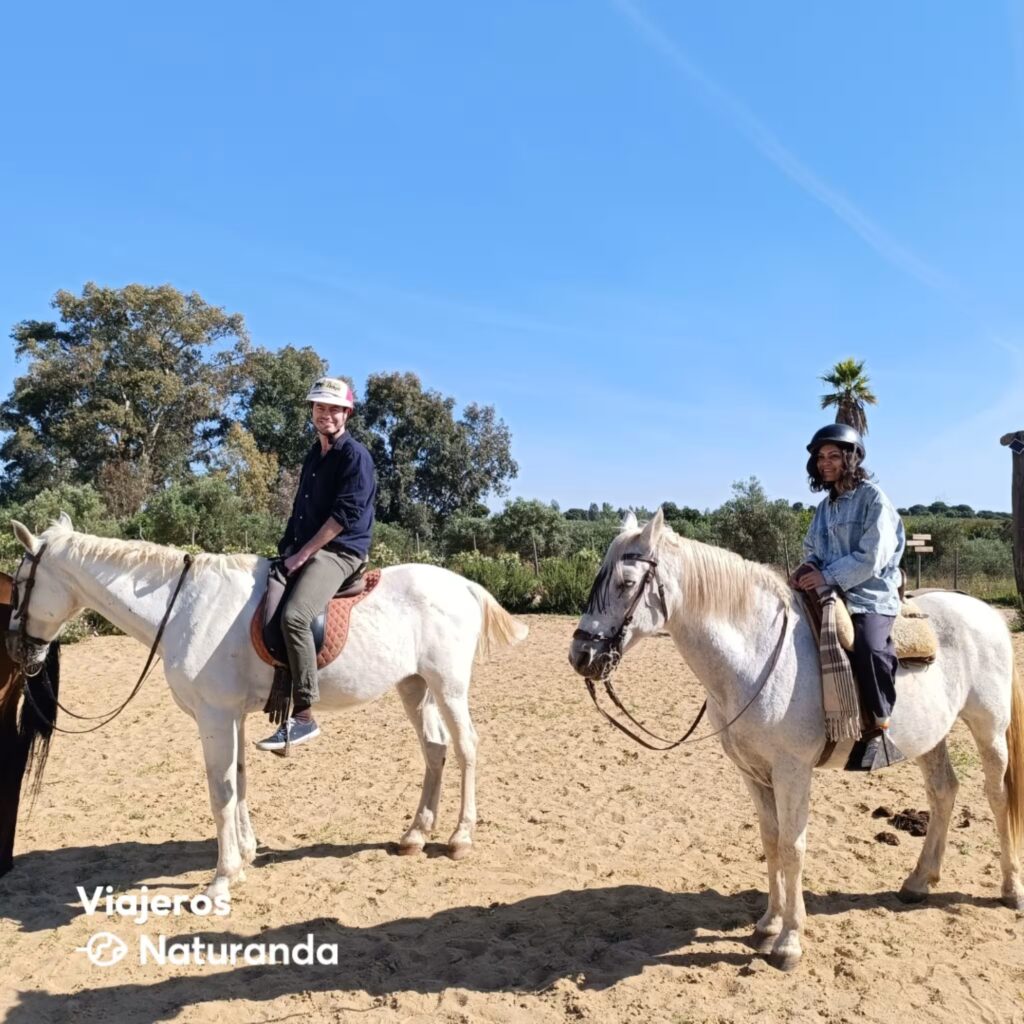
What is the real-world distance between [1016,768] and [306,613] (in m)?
3.69

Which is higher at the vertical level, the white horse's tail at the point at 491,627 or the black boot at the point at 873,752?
the white horse's tail at the point at 491,627

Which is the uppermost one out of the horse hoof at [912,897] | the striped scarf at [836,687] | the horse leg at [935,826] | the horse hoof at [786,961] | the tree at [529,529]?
the tree at [529,529]

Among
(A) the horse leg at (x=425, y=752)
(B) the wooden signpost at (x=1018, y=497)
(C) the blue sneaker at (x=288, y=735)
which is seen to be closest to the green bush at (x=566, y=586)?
(B) the wooden signpost at (x=1018, y=497)

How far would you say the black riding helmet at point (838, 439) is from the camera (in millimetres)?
3332

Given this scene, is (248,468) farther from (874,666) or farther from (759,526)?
(874,666)

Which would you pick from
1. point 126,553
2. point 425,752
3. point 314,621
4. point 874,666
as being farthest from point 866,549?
point 126,553

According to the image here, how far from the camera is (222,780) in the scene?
13.1 feet

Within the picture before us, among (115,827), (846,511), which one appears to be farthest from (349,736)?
(846,511)

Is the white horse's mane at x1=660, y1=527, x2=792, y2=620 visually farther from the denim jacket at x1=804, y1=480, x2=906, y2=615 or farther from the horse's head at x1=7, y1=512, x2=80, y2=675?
the horse's head at x1=7, y1=512, x2=80, y2=675

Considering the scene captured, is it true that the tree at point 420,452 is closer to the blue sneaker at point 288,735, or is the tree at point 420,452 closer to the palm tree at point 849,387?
the palm tree at point 849,387

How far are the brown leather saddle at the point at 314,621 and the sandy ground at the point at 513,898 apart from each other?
128 cm

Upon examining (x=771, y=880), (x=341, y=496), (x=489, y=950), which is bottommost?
(x=489, y=950)

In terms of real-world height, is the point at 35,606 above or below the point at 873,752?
above

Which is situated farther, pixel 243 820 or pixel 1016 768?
pixel 243 820
